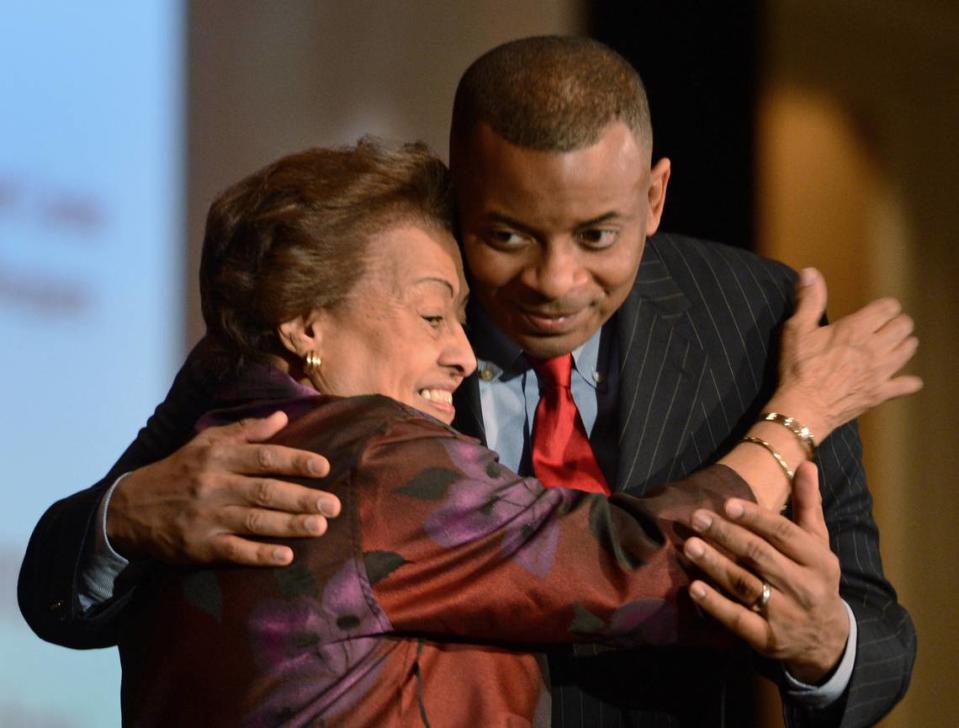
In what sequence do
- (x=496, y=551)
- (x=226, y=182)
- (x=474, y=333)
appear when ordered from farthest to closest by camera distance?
1. (x=226, y=182)
2. (x=474, y=333)
3. (x=496, y=551)

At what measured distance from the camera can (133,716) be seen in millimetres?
1343

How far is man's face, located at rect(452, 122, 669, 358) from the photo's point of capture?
1.51 metres

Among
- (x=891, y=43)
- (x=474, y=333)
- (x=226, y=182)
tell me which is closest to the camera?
(x=474, y=333)

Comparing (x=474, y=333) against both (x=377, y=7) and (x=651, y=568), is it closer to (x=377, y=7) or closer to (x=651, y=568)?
(x=651, y=568)

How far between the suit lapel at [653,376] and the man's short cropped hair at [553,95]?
23 cm

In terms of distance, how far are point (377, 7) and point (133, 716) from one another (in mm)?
1982

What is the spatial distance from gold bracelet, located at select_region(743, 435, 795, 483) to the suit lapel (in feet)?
0.50

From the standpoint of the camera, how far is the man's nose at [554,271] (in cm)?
154

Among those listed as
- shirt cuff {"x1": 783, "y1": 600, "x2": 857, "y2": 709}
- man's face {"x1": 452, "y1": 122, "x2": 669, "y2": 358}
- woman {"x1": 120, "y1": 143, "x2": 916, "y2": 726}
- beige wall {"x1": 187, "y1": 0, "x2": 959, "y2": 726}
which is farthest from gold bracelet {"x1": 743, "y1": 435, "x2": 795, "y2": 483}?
beige wall {"x1": 187, "y1": 0, "x2": 959, "y2": 726}

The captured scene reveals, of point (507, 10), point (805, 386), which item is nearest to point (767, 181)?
point (507, 10)

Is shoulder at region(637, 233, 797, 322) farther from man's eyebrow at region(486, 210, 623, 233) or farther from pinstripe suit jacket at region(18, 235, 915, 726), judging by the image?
man's eyebrow at region(486, 210, 623, 233)

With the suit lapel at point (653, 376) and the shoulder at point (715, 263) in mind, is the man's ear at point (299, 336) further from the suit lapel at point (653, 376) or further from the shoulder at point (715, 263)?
the shoulder at point (715, 263)

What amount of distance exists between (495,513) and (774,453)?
0.33m

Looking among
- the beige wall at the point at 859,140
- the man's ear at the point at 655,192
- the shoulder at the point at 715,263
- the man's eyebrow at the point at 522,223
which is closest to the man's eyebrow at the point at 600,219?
the man's eyebrow at the point at 522,223
